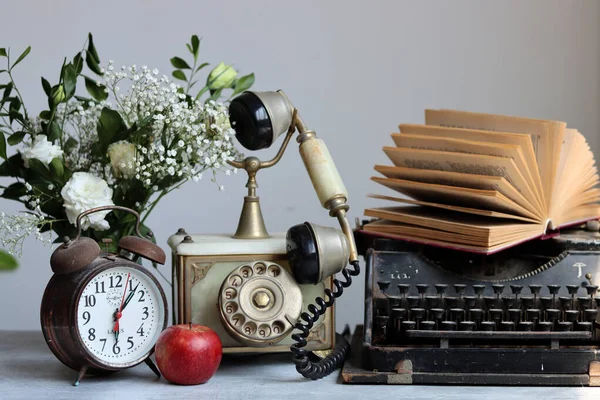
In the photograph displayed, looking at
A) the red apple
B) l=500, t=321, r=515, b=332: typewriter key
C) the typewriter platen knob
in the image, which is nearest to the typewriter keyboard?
l=500, t=321, r=515, b=332: typewriter key

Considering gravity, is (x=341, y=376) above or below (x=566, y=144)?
below

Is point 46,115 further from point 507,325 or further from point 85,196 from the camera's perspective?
point 507,325

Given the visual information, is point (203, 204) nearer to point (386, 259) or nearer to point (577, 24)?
point (386, 259)

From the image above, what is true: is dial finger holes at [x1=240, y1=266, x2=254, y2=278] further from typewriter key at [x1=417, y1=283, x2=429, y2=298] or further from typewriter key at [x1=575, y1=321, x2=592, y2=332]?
typewriter key at [x1=575, y1=321, x2=592, y2=332]

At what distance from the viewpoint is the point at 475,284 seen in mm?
1354

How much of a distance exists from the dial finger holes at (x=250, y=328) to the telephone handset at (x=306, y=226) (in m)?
0.07

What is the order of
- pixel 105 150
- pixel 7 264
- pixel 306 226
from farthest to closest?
pixel 105 150, pixel 306 226, pixel 7 264

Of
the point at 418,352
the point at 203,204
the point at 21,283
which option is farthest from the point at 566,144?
the point at 21,283

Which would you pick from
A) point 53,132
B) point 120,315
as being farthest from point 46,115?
point 120,315

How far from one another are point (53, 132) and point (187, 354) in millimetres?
487

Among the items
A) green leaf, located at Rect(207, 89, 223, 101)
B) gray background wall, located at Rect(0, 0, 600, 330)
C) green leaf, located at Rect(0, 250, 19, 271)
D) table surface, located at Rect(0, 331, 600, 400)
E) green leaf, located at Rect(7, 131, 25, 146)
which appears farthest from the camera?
gray background wall, located at Rect(0, 0, 600, 330)

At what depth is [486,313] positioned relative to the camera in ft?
4.41

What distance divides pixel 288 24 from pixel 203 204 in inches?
22.0

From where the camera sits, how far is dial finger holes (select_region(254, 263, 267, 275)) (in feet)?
4.53
